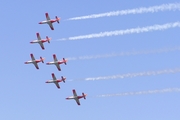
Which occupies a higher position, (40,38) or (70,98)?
(40,38)

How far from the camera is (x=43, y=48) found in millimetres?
157375

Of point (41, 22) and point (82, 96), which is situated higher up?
point (41, 22)

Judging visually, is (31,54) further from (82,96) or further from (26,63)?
(82,96)

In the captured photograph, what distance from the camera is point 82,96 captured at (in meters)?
156

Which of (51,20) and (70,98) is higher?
(51,20)

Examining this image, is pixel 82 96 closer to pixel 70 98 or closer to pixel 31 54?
pixel 70 98

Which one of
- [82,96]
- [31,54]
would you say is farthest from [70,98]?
[31,54]

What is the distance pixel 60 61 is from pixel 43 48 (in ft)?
17.7

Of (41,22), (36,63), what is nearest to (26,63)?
(36,63)

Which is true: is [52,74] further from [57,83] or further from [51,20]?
[51,20]

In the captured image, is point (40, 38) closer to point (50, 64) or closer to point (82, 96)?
point (50, 64)

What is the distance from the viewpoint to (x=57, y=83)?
160 metres

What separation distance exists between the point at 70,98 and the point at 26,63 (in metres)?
13.1

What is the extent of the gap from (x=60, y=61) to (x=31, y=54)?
988 centimetres
